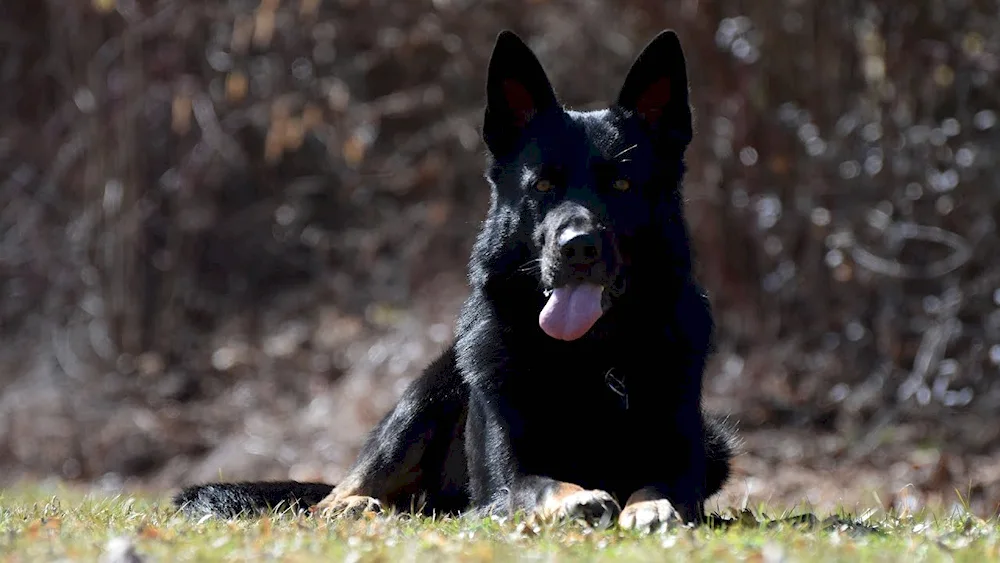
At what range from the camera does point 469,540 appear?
12.9 feet

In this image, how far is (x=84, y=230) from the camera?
11.3 meters

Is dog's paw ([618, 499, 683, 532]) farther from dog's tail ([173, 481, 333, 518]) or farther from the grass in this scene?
dog's tail ([173, 481, 333, 518])

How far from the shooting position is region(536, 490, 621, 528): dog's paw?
4123 mm

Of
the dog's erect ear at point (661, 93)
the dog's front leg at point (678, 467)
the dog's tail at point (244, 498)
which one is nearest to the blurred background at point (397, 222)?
the dog's tail at point (244, 498)

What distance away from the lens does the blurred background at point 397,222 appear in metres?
8.85

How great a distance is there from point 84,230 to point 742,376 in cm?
575

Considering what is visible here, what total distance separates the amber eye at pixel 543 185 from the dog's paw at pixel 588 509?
121 centimetres

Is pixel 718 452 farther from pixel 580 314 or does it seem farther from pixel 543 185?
pixel 543 185

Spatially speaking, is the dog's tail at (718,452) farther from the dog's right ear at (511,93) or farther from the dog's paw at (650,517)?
the dog's right ear at (511,93)

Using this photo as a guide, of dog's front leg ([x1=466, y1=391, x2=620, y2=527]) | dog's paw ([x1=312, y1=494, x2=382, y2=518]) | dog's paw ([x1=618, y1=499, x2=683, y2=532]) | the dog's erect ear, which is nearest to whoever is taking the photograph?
dog's paw ([x1=618, y1=499, x2=683, y2=532])

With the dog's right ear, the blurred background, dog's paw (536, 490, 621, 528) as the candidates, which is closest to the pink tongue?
dog's paw (536, 490, 621, 528)

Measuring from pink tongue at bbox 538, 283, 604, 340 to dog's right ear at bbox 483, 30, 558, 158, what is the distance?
0.80 m

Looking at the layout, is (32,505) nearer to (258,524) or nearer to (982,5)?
(258,524)

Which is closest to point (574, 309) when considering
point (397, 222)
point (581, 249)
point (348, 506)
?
point (581, 249)
